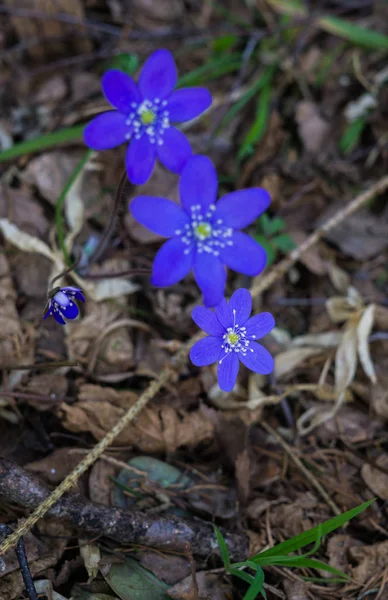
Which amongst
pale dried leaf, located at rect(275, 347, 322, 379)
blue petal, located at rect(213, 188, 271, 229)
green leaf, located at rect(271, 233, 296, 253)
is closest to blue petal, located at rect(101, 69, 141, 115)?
blue petal, located at rect(213, 188, 271, 229)

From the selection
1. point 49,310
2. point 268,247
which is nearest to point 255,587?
point 49,310

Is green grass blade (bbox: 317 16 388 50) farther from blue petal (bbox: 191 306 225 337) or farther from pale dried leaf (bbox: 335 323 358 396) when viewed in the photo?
blue petal (bbox: 191 306 225 337)

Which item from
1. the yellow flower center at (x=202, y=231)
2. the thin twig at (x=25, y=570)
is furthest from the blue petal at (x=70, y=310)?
the thin twig at (x=25, y=570)

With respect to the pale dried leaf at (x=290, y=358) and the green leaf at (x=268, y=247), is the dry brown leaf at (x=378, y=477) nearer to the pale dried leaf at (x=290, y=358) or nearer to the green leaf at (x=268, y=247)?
the pale dried leaf at (x=290, y=358)

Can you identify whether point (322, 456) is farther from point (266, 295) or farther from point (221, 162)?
point (221, 162)

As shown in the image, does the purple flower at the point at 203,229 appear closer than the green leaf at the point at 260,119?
Yes
